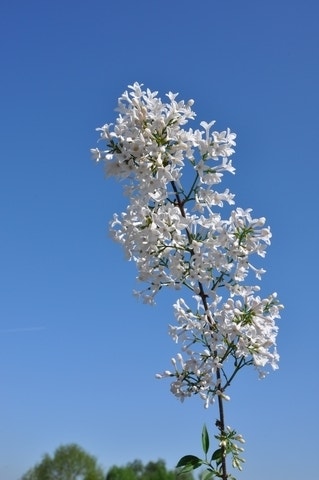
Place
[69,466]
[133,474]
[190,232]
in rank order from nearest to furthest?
1. [190,232]
2. [69,466]
3. [133,474]

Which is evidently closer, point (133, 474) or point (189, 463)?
point (189, 463)

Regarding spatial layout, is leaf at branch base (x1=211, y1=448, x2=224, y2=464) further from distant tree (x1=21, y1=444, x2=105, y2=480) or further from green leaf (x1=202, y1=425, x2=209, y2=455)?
distant tree (x1=21, y1=444, x2=105, y2=480)

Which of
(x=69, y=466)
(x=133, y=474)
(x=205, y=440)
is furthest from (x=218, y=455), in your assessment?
(x=133, y=474)

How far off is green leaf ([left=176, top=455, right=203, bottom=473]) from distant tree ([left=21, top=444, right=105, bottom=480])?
62.9 meters

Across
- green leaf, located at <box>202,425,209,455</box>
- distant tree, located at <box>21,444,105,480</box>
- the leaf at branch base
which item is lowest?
the leaf at branch base

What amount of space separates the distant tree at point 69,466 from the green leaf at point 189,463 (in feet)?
206

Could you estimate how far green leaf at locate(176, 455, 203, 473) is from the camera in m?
5.68

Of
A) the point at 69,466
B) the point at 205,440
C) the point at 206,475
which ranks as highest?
the point at 69,466

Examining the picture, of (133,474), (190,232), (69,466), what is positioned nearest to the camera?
(190,232)

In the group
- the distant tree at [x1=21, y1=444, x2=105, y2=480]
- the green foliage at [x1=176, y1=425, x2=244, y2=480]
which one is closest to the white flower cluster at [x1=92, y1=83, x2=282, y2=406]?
the green foliage at [x1=176, y1=425, x2=244, y2=480]

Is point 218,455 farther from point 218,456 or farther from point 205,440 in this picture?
point 205,440

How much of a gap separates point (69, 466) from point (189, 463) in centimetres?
6668

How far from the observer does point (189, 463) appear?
572 cm

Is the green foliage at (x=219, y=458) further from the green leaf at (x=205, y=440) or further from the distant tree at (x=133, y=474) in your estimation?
the distant tree at (x=133, y=474)
